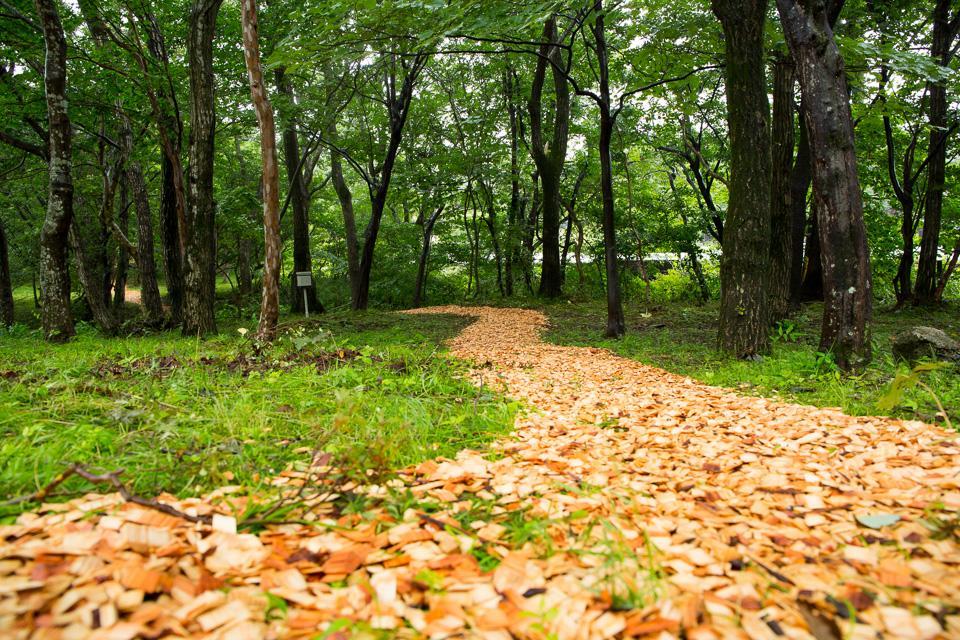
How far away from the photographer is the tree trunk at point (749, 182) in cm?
490

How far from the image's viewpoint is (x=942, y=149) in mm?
8805

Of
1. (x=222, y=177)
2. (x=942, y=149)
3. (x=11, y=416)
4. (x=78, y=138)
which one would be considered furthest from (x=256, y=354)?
(x=222, y=177)

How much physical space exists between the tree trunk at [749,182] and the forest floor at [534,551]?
2553 mm

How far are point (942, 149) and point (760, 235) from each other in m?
6.98

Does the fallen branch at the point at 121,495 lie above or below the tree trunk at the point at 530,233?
below

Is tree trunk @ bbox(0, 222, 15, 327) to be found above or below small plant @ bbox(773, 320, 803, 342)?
above


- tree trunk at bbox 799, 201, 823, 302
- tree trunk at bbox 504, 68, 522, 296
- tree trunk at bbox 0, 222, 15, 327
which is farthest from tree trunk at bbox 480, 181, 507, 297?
tree trunk at bbox 0, 222, 15, 327

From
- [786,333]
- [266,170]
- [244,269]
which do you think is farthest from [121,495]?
[244,269]

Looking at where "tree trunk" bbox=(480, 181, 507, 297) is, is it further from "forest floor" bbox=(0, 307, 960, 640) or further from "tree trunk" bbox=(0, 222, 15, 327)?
"forest floor" bbox=(0, 307, 960, 640)

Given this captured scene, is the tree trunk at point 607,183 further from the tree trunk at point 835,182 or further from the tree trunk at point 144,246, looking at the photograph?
the tree trunk at point 144,246

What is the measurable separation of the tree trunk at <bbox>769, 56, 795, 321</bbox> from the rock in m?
2.09

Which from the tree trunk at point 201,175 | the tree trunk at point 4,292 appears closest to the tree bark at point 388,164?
the tree trunk at point 201,175

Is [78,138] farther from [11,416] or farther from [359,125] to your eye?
[11,416]

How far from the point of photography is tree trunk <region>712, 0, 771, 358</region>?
4898 millimetres
